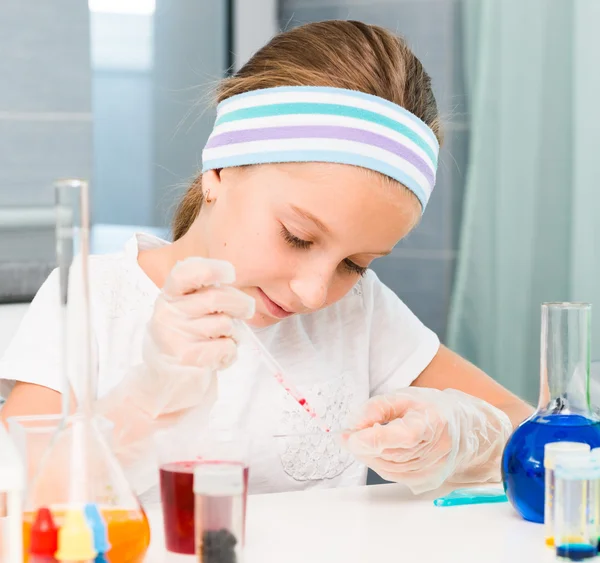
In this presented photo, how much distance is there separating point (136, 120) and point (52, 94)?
0.85m

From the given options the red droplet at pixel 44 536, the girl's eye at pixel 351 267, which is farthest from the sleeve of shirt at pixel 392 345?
the red droplet at pixel 44 536

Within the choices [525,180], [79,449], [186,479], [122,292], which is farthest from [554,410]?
[525,180]

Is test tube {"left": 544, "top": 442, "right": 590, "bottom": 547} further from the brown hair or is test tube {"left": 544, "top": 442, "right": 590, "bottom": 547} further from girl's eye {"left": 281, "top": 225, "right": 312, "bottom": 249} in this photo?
the brown hair

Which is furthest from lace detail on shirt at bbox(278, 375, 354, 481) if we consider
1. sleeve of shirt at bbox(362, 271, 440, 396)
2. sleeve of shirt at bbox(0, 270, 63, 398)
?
sleeve of shirt at bbox(0, 270, 63, 398)

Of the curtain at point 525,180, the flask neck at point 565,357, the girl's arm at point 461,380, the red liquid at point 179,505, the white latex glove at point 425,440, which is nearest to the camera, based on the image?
the red liquid at point 179,505

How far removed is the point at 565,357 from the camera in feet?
3.01

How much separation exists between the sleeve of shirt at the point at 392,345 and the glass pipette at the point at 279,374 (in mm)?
153

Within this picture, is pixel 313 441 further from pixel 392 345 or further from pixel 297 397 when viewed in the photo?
pixel 297 397

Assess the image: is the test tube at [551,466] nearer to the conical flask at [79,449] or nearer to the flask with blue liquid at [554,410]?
the flask with blue liquid at [554,410]

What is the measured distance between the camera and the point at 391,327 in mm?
1514

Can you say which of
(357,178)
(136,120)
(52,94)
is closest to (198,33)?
(136,120)

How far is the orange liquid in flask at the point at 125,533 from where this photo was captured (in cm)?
71

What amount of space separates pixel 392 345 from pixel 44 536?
35.5 inches

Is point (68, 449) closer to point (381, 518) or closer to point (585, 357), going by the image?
point (381, 518)
